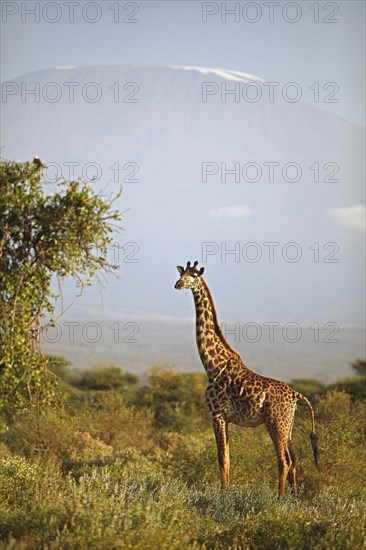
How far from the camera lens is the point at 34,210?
12.6 m

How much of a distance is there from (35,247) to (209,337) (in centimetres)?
385

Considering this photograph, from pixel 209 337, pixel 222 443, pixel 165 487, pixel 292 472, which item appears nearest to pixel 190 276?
pixel 209 337

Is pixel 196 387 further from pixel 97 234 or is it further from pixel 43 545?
pixel 43 545

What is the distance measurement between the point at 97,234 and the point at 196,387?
20.4 meters

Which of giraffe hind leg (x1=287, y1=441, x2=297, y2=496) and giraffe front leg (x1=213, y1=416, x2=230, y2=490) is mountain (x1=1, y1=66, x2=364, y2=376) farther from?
giraffe front leg (x1=213, y1=416, x2=230, y2=490)

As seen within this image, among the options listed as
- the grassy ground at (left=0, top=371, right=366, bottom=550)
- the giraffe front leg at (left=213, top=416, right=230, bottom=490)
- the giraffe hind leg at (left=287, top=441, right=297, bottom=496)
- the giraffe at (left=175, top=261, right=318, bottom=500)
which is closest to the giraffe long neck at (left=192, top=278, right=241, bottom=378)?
the giraffe at (left=175, top=261, right=318, bottom=500)

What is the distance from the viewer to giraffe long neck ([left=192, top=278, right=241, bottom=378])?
15.3 metres

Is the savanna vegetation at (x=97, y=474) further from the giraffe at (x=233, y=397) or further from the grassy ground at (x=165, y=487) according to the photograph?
the giraffe at (x=233, y=397)

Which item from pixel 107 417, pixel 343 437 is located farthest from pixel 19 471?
pixel 107 417

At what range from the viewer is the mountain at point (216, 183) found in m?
120

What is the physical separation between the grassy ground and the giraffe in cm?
66

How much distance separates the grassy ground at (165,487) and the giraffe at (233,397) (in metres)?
0.66

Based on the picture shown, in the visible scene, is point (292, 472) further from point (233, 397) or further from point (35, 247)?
point (35, 247)

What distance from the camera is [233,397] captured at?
49.4ft
